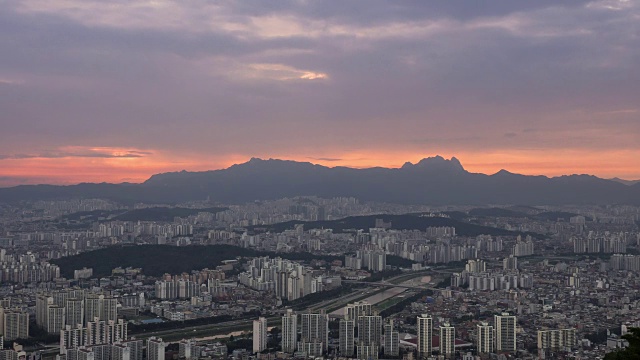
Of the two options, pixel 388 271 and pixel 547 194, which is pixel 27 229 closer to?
pixel 388 271

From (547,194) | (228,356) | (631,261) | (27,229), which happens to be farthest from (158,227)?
(547,194)

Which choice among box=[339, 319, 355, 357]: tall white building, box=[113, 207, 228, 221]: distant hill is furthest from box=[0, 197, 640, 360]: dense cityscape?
box=[113, 207, 228, 221]: distant hill

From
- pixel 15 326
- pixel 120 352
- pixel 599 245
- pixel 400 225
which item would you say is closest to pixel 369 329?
pixel 120 352

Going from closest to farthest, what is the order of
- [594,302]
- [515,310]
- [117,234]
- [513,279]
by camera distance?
1. [515,310]
2. [594,302]
3. [513,279]
4. [117,234]

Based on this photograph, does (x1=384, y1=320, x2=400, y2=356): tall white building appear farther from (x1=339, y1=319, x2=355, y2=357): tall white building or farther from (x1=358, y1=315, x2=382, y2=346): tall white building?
(x1=339, y1=319, x2=355, y2=357): tall white building

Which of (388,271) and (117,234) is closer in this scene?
(388,271)
